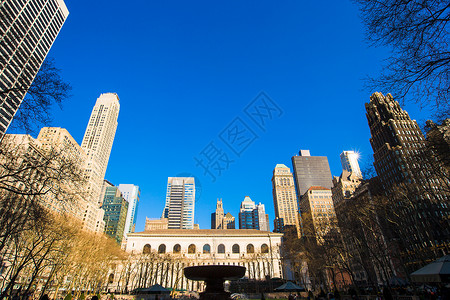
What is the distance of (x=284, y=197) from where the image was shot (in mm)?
151625

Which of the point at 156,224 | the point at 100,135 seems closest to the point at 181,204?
the point at 156,224

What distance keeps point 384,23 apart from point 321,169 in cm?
17918

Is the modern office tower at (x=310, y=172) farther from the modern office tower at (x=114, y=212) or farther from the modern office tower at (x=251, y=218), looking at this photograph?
the modern office tower at (x=114, y=212)

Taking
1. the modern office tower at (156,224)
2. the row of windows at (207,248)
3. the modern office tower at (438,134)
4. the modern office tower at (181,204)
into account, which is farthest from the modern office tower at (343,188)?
the modern office tower at (156,224)

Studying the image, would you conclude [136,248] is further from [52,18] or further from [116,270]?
[52,18]

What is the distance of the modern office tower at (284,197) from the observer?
146250 mm

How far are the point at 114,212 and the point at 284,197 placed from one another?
370 feet

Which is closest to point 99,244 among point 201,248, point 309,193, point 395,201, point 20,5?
point 201,248

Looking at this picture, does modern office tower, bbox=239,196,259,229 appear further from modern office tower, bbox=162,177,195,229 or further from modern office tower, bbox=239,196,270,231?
modern office tower, bbox=162,177,195,229

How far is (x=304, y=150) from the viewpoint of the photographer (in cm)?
18450

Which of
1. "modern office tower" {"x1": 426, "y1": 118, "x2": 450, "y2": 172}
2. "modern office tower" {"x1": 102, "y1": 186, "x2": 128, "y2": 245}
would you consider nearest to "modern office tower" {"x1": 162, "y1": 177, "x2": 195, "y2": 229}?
"modern office tower" {"x1": 102, "y1": 186, "x2": 128, "y2": 245}

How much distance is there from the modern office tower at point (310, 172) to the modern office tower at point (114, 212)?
400 ft

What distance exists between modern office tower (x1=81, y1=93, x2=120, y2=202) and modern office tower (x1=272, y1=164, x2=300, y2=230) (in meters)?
106

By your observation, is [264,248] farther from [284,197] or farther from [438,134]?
[284,197]
